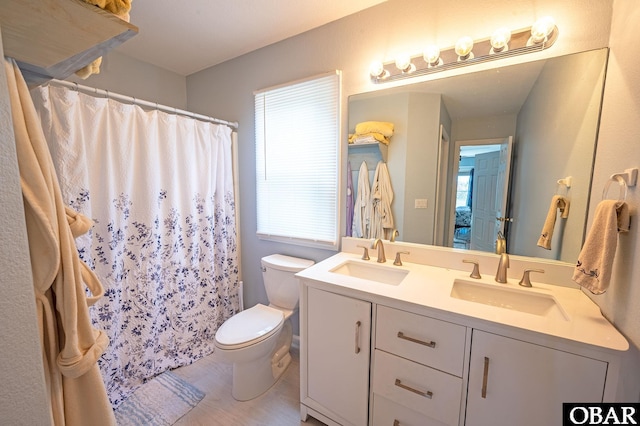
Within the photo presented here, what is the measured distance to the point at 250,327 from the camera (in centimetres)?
161

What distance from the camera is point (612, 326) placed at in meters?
0.90

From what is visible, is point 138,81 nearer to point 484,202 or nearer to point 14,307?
point 14,307

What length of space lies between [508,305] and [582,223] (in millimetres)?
508

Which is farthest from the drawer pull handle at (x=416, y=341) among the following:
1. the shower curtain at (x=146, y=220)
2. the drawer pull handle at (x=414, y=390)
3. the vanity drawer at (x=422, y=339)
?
the shower curtain at (x=146, y=220)

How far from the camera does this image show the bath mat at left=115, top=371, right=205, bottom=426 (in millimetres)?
1449

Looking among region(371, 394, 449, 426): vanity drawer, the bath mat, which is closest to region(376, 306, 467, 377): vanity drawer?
region(371, 394, 449, 426): vanity drawer

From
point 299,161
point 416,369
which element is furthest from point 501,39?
point 416,369

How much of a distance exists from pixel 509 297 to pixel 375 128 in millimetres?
1204

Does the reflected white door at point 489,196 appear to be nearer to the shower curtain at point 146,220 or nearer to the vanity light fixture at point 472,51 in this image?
the vanity light fixture at point 472,51

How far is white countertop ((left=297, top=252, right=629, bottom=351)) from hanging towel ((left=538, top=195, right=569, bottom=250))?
21cm

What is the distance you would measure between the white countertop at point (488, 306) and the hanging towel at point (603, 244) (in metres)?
0.13

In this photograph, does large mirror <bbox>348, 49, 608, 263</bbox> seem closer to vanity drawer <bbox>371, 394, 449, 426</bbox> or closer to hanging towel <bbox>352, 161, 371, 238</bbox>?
hanging towel <bbox>352, 161, 371, 238</bbox>

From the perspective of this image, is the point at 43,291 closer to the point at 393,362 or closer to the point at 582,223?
the point at 393,362

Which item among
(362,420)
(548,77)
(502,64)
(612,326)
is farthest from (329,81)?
(362,420)
